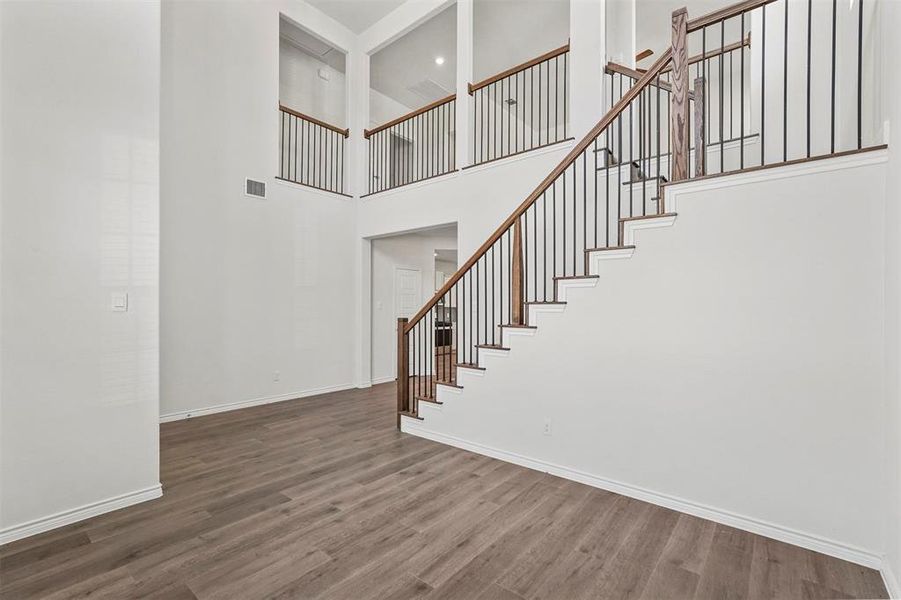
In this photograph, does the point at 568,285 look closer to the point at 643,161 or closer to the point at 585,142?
the point at 585,142

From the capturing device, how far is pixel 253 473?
3.10m

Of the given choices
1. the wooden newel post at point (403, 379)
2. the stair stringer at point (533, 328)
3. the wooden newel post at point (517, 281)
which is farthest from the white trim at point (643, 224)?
the wooden newel post at point (403, 379)

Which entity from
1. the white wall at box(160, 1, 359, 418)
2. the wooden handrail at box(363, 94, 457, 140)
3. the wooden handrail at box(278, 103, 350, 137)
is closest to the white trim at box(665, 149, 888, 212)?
the wooden handrail at box(363, 94, 457, 140)

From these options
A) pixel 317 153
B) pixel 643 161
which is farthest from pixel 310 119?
pixel 643 161

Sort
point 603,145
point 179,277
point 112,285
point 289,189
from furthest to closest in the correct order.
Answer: point 289,189 < point 179,277 < point 603,145 < point 112,285

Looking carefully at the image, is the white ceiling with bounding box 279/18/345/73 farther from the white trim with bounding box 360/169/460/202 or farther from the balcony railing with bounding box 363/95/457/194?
the white trim with bounding box 360/169/460/202

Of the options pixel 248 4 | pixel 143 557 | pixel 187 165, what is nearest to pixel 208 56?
pixel 248 4

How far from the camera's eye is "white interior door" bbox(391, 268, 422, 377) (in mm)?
6988

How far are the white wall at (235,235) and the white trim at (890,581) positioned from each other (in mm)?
5421

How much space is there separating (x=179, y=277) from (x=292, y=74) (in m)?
3.88

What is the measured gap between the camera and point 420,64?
7145mm

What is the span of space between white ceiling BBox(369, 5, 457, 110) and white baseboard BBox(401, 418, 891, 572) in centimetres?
559

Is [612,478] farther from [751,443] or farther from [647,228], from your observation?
[647,228]

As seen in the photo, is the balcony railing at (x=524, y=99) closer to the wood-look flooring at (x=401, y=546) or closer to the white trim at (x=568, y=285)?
the white trim at (x=568, y=285)
